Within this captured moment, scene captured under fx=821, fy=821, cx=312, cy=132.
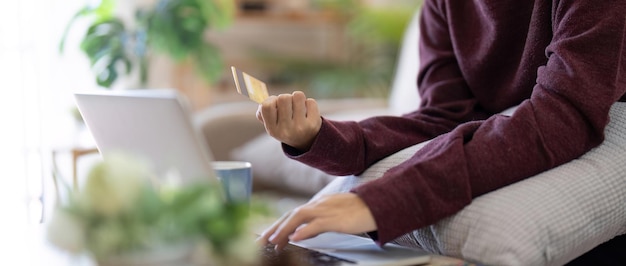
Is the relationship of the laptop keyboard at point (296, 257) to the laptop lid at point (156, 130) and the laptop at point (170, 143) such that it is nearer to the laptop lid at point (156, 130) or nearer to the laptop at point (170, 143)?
the laptop at point (170, 143)

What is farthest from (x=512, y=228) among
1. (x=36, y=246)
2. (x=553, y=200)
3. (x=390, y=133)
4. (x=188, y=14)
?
(x=188, y=14)

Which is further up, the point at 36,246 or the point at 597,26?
the point at 597,26

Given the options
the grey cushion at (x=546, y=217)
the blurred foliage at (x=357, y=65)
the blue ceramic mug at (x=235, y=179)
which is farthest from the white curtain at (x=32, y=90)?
the grey cushion at (x=546, y=217)

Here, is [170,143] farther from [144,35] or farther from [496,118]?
[144,35]

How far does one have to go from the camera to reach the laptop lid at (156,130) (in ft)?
2.29

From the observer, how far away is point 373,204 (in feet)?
2.54

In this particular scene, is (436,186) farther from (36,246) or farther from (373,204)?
(36,246)

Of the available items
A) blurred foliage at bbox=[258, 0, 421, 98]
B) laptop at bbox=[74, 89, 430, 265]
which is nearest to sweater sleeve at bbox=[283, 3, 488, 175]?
laptop at bbox=[74, 89, 430, 265]

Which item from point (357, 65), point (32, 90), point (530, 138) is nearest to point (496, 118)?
point (530, 138)

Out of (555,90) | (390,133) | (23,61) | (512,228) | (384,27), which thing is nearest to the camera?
(512,228)

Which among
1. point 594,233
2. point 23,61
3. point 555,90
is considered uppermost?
point 555,90

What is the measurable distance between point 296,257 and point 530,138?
267 millimetres

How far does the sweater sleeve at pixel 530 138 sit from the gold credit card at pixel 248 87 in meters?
0.16

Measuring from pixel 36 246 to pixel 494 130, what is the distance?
0.54 m
